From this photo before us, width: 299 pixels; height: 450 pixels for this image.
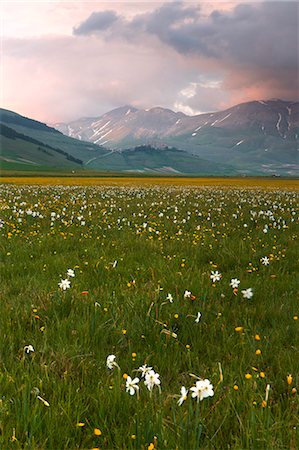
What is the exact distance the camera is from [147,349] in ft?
12.1

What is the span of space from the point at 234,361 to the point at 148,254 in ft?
14.7

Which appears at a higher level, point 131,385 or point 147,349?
point 131,385

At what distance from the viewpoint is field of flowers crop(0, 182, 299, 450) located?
2.41 meters

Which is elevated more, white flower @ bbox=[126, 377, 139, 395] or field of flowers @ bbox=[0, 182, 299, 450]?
white flower @ bbox=[126, 377, 139, 395]

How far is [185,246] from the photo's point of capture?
842cm

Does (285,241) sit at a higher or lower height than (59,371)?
higher

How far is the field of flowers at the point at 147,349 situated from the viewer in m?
2.41

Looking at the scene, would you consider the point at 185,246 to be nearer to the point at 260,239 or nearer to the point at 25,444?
the point at 260,239

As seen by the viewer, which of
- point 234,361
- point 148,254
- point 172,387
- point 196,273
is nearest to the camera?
point 172,387

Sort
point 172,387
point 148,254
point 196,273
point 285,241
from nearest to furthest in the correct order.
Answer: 1. point 172,387
2. point 196,273
3. point 148,254
4. point 285,241

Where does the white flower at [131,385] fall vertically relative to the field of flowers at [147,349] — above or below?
above

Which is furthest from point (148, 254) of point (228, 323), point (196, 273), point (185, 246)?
point (228, 323)

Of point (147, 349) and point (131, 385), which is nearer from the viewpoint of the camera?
point (131, 385)

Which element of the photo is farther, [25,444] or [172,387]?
[172,387]
